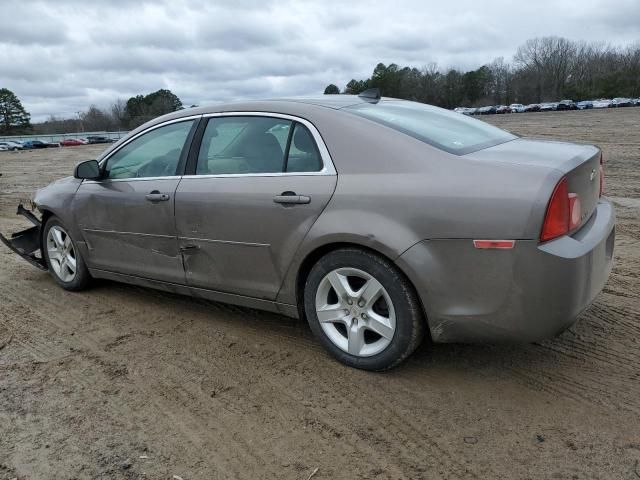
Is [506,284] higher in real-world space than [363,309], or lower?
higher

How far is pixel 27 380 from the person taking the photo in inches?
135

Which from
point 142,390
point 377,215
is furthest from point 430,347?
point 142,390

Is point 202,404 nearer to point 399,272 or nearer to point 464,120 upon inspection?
point 399,272

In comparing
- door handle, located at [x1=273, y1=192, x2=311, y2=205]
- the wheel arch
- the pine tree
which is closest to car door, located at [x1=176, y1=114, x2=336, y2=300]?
door handle, located at [x1=273, y1=192, x2=311, y2=205]

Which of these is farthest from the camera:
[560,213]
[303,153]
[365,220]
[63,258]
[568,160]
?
[63,258]

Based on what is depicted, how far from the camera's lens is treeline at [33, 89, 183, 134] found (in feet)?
267

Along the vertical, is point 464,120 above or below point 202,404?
above

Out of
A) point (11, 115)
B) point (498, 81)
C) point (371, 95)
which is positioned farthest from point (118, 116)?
point (371, 95)

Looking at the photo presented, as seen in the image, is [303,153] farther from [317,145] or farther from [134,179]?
[134,179]

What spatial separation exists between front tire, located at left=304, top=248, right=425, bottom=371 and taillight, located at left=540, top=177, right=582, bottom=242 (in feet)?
2.50

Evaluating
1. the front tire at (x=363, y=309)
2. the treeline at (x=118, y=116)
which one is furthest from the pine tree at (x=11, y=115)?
the front tire at (x=363, y=309)

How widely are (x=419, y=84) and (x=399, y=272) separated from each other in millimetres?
94436

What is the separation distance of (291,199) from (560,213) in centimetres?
146

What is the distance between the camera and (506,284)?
270 cm
